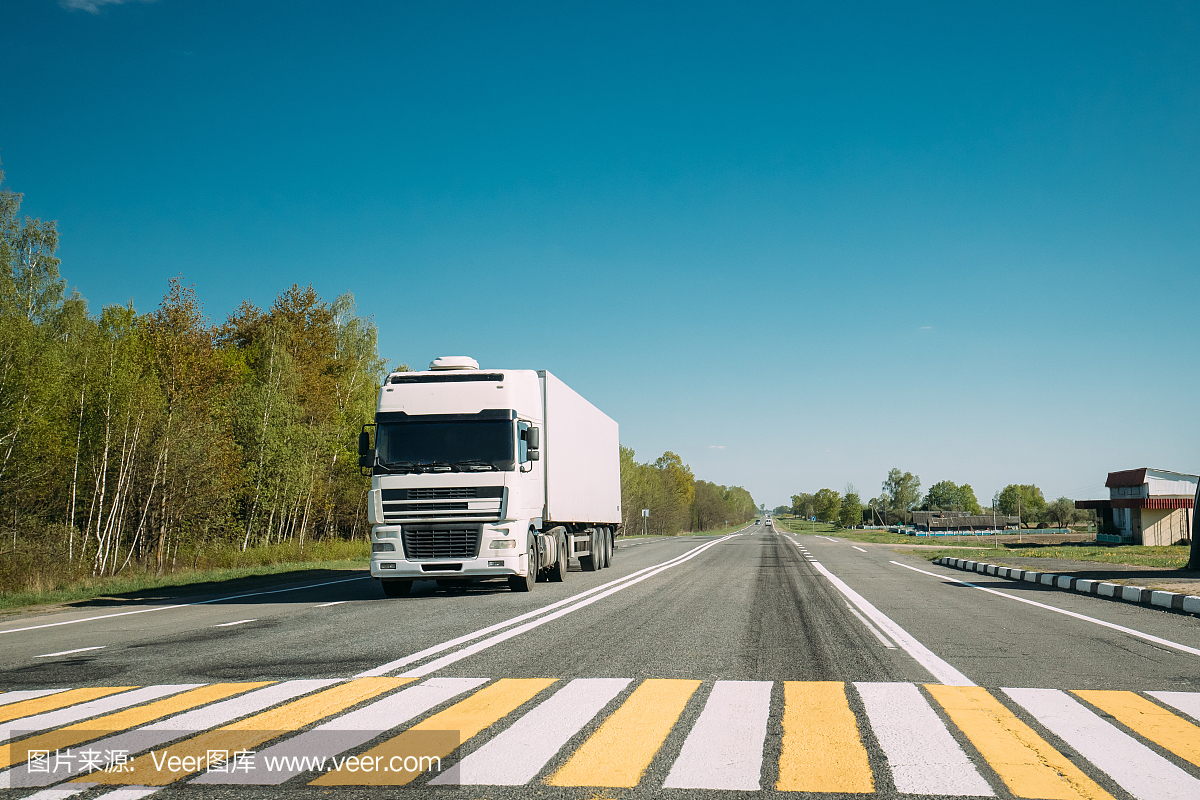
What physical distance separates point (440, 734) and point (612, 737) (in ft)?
3.59

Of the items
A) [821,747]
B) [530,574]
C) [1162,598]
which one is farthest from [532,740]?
[1162,598]

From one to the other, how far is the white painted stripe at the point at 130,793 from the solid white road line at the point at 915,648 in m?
5.81

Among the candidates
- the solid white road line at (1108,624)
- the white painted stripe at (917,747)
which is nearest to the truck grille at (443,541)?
the white painted stripe at (917,747)

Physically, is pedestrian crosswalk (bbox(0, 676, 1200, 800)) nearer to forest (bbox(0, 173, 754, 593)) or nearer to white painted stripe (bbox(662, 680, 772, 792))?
white painted stripe (bbox(662, 680, 772, 792))

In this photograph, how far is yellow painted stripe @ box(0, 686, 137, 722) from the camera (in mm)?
5758

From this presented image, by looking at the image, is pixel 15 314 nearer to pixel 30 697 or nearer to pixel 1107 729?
pixel 30 697

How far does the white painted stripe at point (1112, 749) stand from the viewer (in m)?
3.99

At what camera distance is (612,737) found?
4.95 metres

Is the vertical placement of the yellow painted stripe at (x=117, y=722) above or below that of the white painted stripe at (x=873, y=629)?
above

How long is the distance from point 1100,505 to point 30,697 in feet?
239

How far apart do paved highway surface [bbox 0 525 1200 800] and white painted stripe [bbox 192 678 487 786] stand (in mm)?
24

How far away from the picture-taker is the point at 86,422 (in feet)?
77.0

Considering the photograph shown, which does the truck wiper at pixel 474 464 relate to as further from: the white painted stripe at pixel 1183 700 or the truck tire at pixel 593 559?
the white painted stripe at pixel 1183 700

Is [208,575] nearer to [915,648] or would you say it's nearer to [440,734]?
[915,648]
